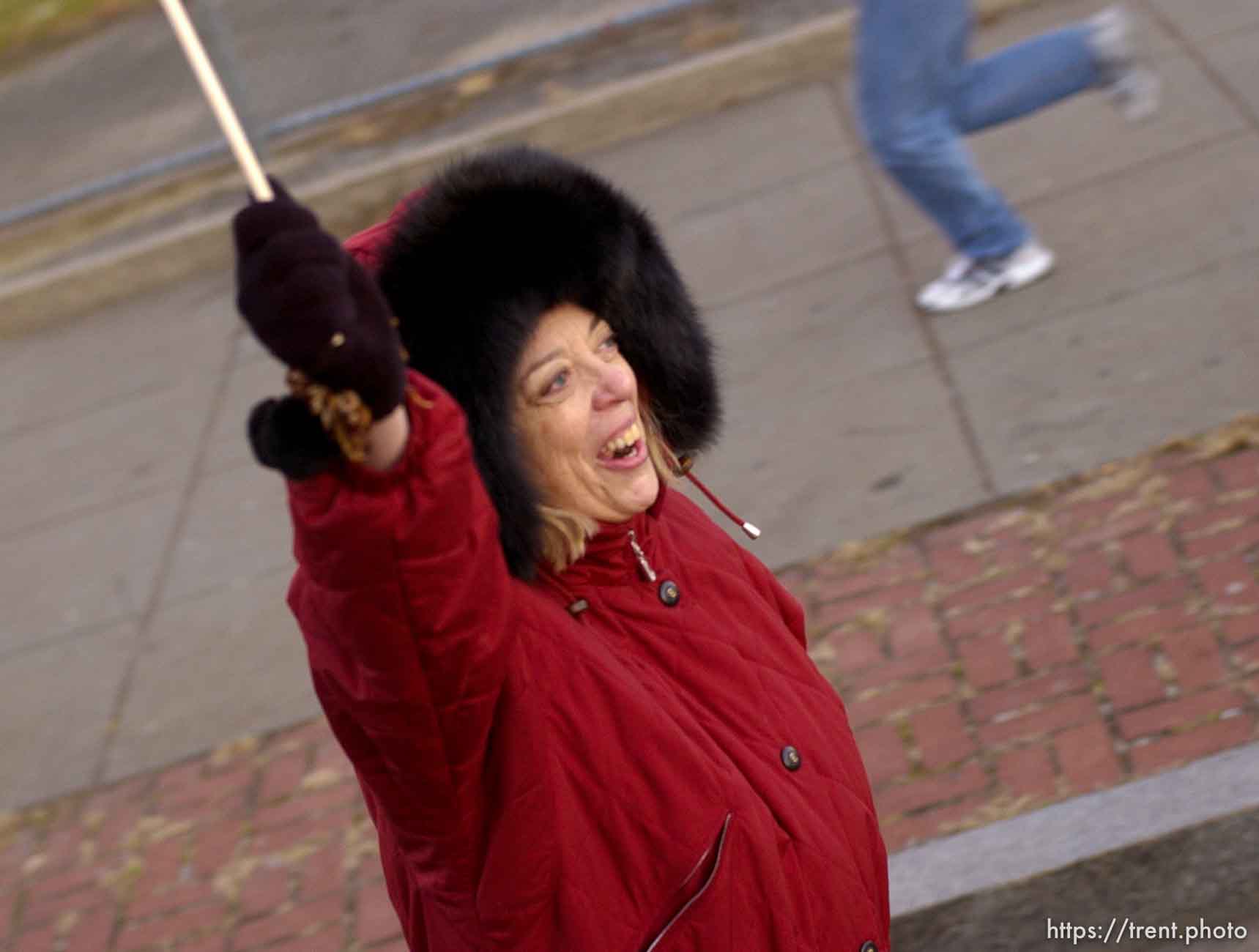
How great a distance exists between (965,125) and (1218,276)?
979mm

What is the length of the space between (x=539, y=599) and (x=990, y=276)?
4.08m

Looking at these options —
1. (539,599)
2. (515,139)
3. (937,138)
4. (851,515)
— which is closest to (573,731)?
(539,599)

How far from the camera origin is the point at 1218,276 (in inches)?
219

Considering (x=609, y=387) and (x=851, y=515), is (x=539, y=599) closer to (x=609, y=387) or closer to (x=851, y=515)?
(x=609, y=387)

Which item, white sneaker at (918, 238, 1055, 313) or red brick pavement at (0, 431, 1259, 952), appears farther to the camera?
white sneaker at (918, 238, 1055, 313)

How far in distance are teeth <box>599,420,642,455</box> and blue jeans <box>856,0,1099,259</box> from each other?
3.53m

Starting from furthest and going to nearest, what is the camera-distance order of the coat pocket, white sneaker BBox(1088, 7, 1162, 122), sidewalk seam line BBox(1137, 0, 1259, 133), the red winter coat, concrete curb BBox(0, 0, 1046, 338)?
1. concrete curb BBox(0, 0, 1046, 338)
2. sidewalk seam line BBox(1137, 0, 1259, 133)
3. white sneaker BBox(1088, 7, 1162, 122)
4. the coat pocket
5. the red winter coat

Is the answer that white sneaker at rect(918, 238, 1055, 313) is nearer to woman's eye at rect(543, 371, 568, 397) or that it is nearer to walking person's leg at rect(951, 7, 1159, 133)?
walking person's leg at rect(951, 7, 1159, 133)

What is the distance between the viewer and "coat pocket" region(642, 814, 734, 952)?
2111 mm

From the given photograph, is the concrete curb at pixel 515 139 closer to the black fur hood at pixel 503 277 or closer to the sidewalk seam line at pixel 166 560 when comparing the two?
the sidewalk seam line at pixel 166 560

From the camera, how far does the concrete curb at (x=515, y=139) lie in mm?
7957

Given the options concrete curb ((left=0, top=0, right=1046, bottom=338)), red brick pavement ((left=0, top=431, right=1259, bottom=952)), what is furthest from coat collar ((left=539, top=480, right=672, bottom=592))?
concrete curb ((left=0, top=0, right=1046, bottom=338))

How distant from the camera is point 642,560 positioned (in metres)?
2.32

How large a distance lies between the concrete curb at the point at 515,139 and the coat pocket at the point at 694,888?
19.7 feet
